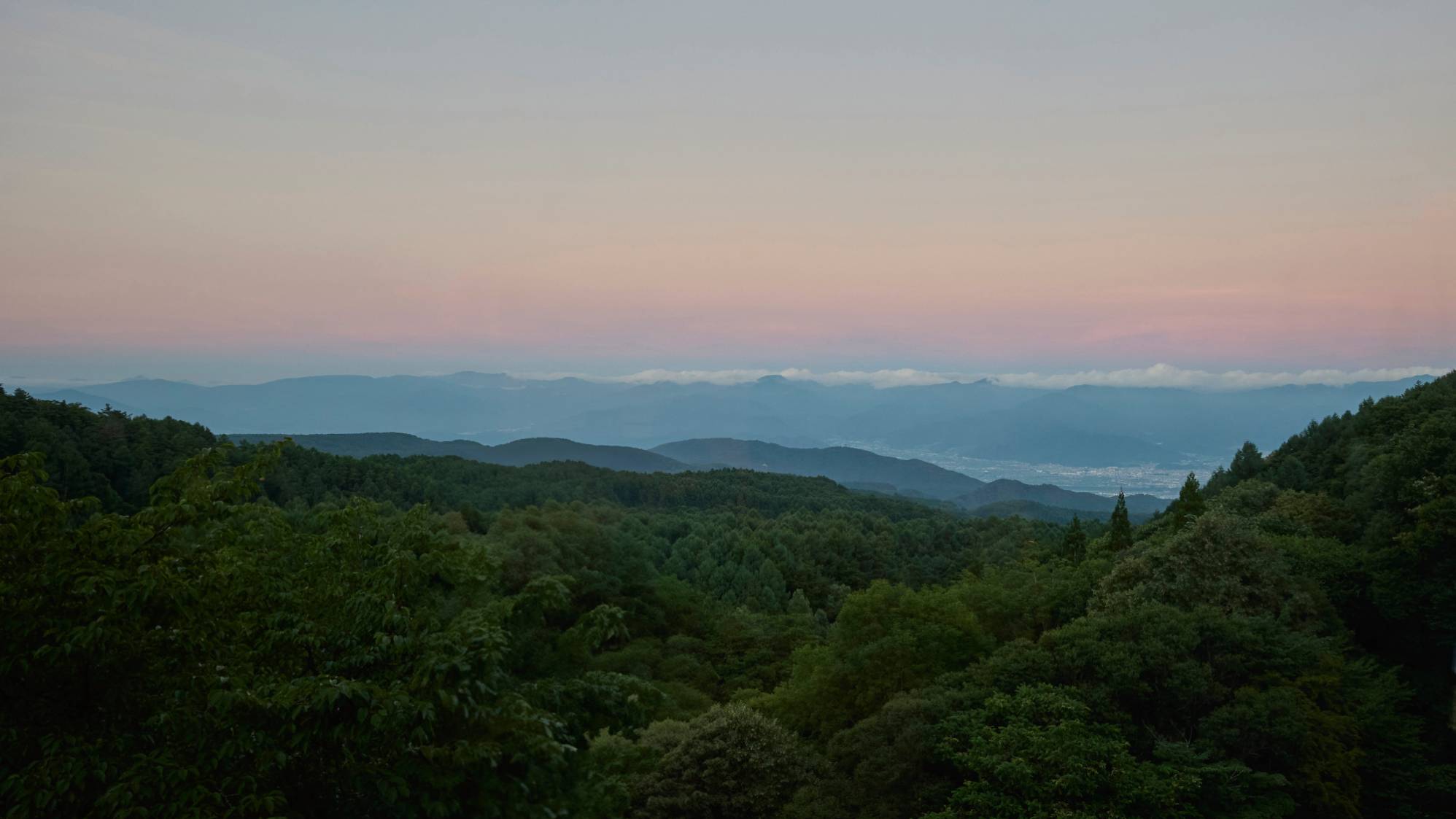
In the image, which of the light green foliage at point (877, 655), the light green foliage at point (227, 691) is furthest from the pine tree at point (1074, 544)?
the light green foliage at point (227, 691)

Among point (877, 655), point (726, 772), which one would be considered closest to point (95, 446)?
point (726, 772)

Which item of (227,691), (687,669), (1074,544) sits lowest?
(687,669)

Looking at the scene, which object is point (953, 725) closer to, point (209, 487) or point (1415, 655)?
point (209, 487)

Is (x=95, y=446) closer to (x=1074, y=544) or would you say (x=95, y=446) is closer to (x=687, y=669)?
(x=687, y=669)

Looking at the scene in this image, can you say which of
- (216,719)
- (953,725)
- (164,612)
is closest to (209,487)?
(164,612)

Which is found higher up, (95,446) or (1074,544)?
(95,446)

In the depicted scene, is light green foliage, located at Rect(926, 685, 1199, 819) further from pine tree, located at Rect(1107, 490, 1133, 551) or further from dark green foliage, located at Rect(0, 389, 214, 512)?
dark green foliage, located at Rect(0, 389, 214, 512)

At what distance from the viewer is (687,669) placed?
33.9 meters

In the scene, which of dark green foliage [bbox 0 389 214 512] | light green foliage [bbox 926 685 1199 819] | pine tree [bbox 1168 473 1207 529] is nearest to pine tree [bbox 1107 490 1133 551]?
pine tree [bbox 1168 473 1207 529]

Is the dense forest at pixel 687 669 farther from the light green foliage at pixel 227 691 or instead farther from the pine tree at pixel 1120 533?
the pine tree at pixel 1120 533

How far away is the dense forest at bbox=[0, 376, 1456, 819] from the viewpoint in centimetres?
575

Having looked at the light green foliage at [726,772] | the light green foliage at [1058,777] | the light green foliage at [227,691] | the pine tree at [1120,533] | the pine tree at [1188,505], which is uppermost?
the light green foliage at [227,691]

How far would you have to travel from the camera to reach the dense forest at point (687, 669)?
18.9 feet

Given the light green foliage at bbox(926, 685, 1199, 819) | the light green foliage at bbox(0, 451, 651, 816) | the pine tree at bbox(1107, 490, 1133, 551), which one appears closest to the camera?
the light green foliage at bbox(0, 451, 651, 816)
